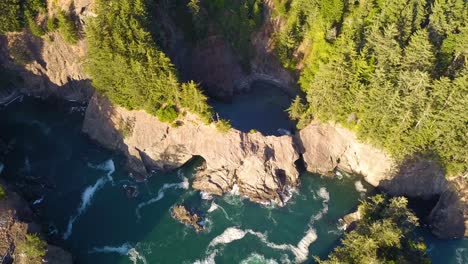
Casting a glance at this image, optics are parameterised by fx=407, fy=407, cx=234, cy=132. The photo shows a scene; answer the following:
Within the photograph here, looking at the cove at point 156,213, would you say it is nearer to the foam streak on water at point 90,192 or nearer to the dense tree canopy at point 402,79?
the foam streak on water at point 90,192

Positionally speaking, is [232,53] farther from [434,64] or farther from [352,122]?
[434,64]

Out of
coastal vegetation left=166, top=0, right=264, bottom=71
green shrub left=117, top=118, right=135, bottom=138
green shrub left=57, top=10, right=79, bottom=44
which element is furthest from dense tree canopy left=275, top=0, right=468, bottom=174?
green shrub left=57, top=10, right=79, bottom=44

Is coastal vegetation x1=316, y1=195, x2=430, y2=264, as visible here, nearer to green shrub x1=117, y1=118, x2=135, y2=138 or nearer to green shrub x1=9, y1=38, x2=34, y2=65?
green shrub x1=117, y1=118, x2=135, y2=138

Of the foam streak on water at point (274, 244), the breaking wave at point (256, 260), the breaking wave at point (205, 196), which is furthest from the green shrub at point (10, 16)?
the breaking wave at point (256, 260)

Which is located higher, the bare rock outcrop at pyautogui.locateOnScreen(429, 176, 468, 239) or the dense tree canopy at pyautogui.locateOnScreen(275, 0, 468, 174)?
the dense tree canopy at pyautogui.locateOnScreen(275, 0, 468, 174)

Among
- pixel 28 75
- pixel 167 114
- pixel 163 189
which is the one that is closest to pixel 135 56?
pixel 167 114

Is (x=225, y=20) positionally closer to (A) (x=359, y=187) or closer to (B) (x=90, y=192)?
(A) (x=359, y=187)

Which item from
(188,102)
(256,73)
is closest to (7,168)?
(188,102)

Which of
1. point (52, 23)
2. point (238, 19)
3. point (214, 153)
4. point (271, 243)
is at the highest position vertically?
point (238, 19)
